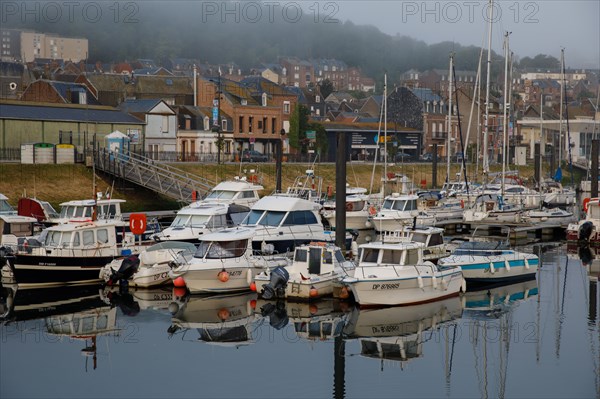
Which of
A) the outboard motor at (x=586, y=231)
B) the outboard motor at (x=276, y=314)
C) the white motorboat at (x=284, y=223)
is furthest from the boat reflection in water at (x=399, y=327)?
the outboard motor at (x=586, y=231)

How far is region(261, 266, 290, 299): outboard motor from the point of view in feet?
117

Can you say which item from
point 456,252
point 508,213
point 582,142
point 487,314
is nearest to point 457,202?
point 508,213

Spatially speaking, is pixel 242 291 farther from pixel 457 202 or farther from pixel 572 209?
pixel 572 209

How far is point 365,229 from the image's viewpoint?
6116 centimetres

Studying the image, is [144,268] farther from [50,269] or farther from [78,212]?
[78,212]

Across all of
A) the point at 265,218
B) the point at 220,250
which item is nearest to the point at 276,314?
the point at 220,250

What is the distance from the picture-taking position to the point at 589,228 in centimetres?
5412

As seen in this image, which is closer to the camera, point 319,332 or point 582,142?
point 319,332

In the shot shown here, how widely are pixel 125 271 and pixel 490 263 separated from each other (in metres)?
14.9

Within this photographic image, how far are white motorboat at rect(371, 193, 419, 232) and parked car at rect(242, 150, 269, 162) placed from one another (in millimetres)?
33209

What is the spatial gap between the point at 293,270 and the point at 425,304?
5.07 metres

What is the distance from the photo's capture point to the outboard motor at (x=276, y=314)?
1308 inches

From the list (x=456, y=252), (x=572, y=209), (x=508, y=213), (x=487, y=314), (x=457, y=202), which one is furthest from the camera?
(x=572, y=209)

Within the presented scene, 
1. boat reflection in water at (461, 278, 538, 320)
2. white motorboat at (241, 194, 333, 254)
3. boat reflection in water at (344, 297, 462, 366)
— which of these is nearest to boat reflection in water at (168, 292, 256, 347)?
boat reflection in water at (344, 297, 462, 366)
